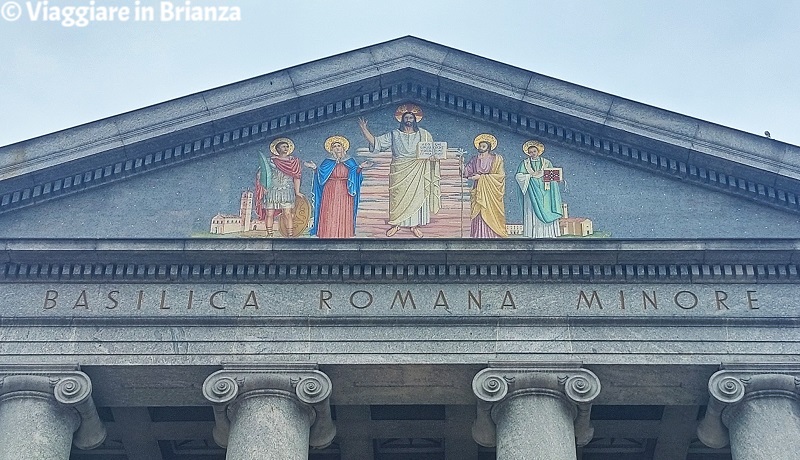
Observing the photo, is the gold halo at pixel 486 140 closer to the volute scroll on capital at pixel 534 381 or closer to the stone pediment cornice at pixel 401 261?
the stone pediment cornice at pixel 401 261

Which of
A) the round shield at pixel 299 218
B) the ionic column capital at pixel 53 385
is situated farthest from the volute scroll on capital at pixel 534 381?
the ionic column capital at pixel 53 385

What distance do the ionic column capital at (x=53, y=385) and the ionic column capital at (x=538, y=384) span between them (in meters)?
5.87

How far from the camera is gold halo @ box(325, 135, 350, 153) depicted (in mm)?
22781

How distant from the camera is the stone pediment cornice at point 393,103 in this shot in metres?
22.0

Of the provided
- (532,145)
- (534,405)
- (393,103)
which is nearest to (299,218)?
(393,103)

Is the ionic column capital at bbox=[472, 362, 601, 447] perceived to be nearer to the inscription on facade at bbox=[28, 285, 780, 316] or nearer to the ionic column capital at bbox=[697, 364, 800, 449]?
the inscription on facade at bbox=[28, 285, 780, 316]

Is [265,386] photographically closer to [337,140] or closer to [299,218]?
[299,218]

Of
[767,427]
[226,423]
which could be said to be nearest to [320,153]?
[226,423]

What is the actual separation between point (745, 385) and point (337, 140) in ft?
25.9

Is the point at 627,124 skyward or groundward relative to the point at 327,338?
skyward

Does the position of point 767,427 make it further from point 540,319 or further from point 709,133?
point 709,133

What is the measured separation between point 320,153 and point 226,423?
5.07 meters

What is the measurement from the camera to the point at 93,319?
20578 mm

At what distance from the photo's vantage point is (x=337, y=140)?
75.1ft
